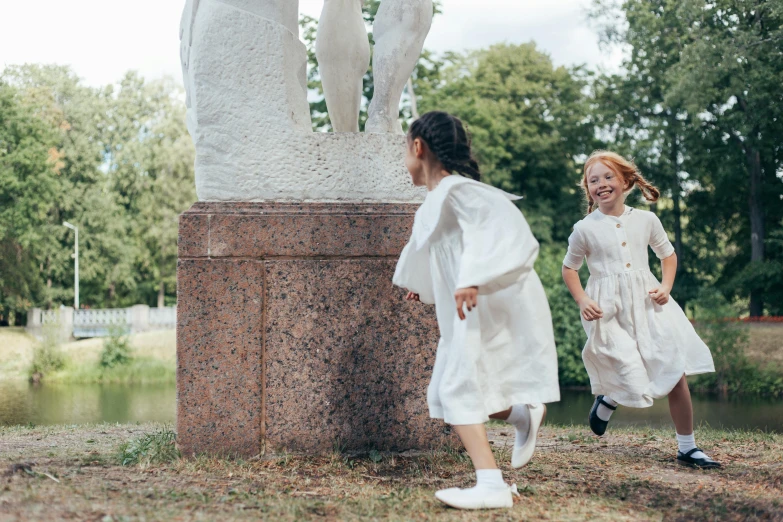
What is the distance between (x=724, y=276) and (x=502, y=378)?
26319 millimetres

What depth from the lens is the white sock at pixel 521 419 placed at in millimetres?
3424

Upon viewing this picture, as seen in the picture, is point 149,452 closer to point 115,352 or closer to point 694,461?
point 694,461

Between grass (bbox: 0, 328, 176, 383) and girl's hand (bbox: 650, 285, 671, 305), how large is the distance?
2016 cm

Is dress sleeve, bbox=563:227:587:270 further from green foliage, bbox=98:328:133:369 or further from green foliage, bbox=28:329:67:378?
green foliage, bbox=98:328:133:369

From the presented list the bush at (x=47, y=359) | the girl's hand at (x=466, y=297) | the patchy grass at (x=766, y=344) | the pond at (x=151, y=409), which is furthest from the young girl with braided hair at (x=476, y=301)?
the bush at (x=47, y=359)

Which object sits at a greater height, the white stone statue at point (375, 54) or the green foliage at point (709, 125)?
the green foliage at point (709, 125)

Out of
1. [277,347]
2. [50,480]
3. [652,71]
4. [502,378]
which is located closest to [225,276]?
[277,347]

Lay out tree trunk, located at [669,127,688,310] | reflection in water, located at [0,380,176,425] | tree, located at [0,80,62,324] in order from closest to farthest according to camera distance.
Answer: reflection in water, located at [0,380,176,425] → tree trunk, located at [669,127,688,310] → tree, located at [0,80,62,324]

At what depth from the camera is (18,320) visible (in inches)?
1374

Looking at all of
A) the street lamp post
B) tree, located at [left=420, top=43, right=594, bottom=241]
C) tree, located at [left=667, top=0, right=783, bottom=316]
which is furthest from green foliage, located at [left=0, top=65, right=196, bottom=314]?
tree, located at [left=667, top=0, right=783, bottom=316]

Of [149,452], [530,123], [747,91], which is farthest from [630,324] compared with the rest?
[530,123]

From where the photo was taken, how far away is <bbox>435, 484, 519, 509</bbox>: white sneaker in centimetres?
311

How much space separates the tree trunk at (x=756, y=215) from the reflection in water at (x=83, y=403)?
16.6 meters

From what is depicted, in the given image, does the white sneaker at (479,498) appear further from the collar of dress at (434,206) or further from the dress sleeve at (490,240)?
the collar of dress at (434,206)
